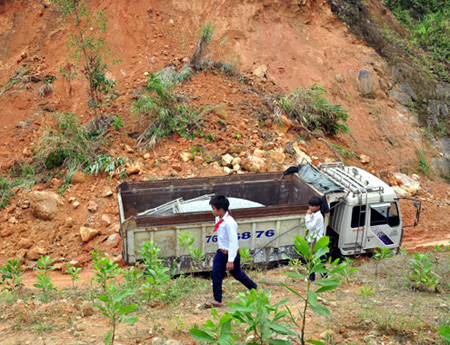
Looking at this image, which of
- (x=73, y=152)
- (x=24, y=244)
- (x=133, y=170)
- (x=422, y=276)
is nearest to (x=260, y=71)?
(x=133, y=170)

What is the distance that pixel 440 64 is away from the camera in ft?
54.0

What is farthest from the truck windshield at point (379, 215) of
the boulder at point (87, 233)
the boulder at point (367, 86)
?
the boulder at point (367, 86)

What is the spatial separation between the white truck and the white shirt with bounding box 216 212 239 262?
1.46 m

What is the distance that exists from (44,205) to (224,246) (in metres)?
5.19

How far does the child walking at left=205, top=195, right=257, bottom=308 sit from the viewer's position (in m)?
4.49

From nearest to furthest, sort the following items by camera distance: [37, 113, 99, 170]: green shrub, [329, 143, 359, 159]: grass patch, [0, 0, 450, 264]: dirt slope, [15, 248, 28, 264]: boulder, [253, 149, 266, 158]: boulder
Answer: [15, 248, 28, 264]: boulder, [0, 0, 450, 264]: dirt slope, [37, 113, 99, 170]: green shrub, [253, 149, 266, 158]: boulder, [329, 143, 359, 159]: grass patch

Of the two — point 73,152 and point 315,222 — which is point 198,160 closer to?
point 73,152

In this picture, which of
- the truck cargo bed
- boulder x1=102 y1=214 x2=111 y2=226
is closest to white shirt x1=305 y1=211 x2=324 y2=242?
the truck cargo bed

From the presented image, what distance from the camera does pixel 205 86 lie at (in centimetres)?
1159

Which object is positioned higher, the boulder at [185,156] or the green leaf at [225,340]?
the green leaf at [225,340]

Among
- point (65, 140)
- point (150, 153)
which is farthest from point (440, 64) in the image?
point (65, 140)

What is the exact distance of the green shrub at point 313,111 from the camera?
1136 cm

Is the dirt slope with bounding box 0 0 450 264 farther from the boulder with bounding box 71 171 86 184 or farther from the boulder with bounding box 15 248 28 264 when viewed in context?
the boulder with bounding box 15 248 28 264

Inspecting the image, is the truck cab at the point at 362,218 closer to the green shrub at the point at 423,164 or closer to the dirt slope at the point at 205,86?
the dirt slope at the point at 205,86
